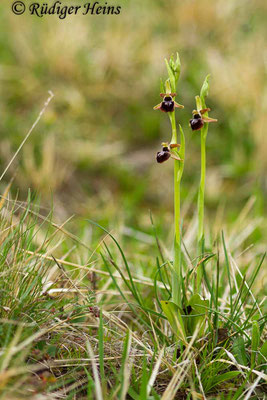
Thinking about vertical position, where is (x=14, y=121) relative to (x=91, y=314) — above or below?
above

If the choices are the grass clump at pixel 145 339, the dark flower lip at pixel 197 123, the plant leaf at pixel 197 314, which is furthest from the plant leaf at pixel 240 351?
the dark flower lip at pixel 197 123

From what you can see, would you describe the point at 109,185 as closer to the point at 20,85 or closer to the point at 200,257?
the point at 20,85

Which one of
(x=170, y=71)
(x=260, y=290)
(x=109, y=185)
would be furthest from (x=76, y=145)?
(x=170, y=71)

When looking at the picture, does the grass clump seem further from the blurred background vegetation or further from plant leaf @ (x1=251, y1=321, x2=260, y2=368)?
the blurred background vegetation

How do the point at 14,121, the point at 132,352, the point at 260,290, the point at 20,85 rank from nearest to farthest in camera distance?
the point at 132,352
the point at 260,290
the point at 14,121
the point at 20,85

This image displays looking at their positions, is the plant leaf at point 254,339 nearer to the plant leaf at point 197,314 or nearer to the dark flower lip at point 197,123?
the plant leaf at point 197,314

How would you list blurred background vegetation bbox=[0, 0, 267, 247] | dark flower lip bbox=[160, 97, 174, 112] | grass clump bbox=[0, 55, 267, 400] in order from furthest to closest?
blurred background vegetation bbox=[0, 0, 267, 247]
dark flower lip bbox=[160, 97, 174, 112]
grass clump bbox=[0, 55, 267, 400]

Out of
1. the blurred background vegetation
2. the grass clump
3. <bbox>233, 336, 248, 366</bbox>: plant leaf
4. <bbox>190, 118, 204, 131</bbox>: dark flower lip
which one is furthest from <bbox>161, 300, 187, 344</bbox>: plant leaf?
the blurred background vegetation

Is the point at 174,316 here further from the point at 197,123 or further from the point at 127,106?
the point at 127,106
